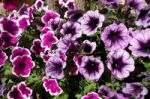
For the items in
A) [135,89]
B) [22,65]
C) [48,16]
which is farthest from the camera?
[48,16]

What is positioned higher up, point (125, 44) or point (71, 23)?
point (71, 23)

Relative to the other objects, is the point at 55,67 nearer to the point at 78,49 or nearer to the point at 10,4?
the point at 78,49

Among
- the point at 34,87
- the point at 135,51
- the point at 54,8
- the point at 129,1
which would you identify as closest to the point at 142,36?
the point at 135,51

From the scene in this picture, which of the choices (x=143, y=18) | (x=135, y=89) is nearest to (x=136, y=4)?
(x=143, y=18)

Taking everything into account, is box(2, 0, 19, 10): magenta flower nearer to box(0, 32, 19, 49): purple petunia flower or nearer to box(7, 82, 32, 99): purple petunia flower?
box(0, 32, 19, 49): purple petunia flower

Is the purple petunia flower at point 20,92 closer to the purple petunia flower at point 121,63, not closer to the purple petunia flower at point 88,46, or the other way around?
the purple petunia flower at point 88,46

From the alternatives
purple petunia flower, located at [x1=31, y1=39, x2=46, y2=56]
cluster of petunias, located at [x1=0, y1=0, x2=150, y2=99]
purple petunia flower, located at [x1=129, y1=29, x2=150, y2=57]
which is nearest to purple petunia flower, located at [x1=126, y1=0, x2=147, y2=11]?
cluster of petunias, located at [x1=0, y1=0, x2=150, y2=99]

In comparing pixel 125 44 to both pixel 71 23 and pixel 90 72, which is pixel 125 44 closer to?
pixel 90 72
